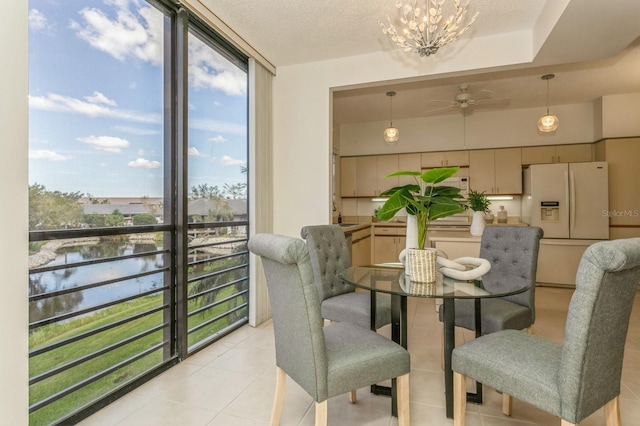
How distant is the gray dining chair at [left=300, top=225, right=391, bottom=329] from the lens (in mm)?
2332

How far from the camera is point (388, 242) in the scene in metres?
6.04

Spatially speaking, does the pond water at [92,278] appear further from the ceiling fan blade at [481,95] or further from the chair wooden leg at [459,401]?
the ceiling fan blade at [481,95]

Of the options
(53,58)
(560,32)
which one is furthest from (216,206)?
(560,32)

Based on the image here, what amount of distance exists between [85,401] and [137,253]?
2.91 feet

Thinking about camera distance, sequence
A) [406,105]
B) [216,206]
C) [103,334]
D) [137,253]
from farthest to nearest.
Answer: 1. [406,105]
2. [216,206]
3. [137,253]
4. [103,334]

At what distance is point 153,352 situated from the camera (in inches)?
97.1

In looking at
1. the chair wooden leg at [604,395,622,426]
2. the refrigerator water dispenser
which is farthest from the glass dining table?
the refrigerator water dispenser

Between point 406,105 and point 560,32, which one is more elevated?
point 406,105

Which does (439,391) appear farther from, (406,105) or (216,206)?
(406,105)

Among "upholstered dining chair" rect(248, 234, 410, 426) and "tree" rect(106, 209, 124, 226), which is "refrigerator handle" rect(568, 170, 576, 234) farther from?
"tree" rect(106, 209, 124, 226)

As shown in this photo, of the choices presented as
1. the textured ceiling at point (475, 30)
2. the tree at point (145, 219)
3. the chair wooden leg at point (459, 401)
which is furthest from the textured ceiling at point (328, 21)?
the chair wooden leg at point (459, 401)

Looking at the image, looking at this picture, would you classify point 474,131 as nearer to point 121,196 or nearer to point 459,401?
point 459,401

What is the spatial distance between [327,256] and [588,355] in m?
1.71

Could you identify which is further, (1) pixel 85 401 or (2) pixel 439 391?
(2) pixel 439 391
